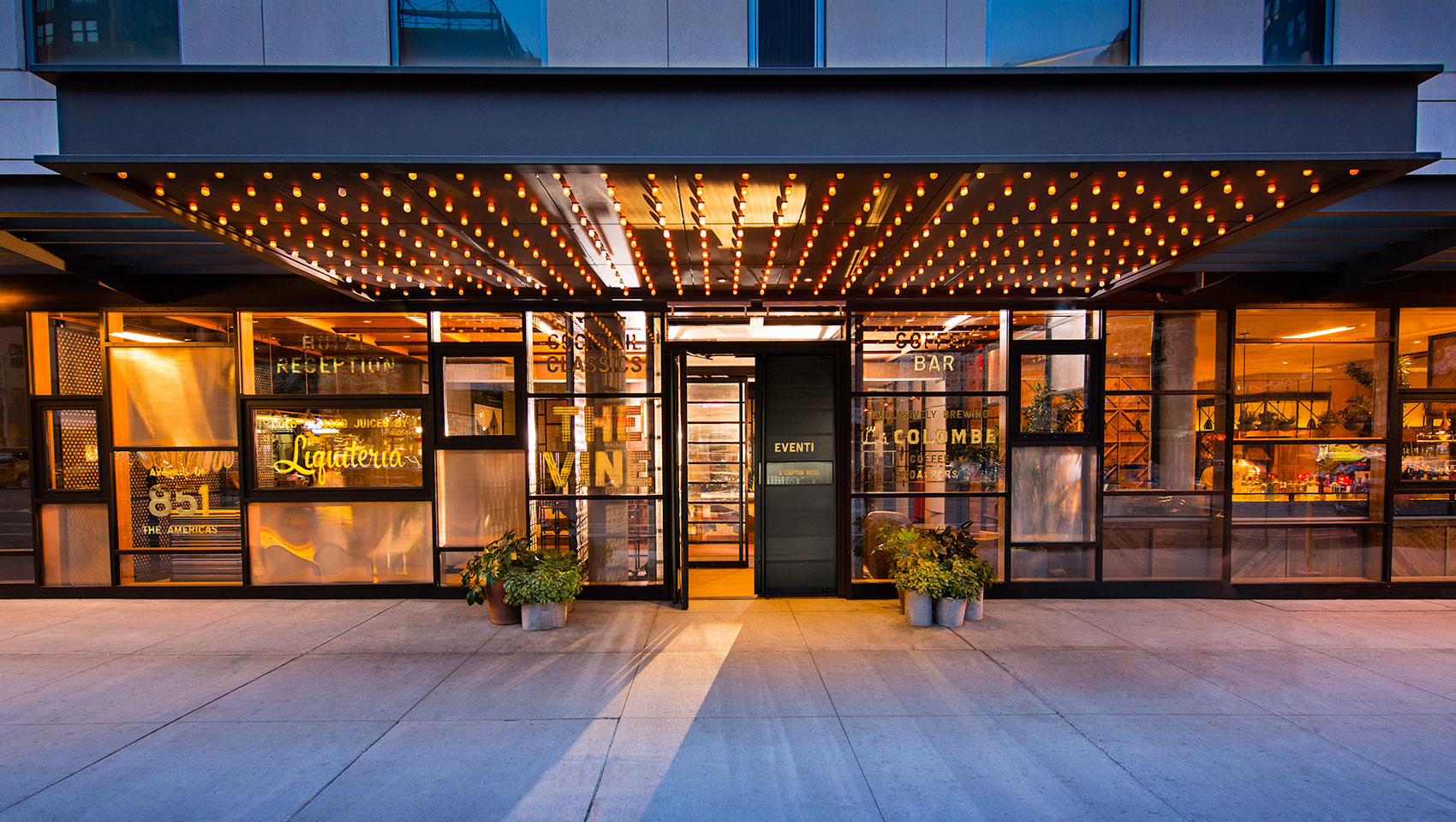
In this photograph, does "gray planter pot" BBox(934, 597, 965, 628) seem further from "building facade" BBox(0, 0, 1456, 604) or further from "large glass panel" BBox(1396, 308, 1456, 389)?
"large glass panel" BBox(1396, 308, 1456, 389)

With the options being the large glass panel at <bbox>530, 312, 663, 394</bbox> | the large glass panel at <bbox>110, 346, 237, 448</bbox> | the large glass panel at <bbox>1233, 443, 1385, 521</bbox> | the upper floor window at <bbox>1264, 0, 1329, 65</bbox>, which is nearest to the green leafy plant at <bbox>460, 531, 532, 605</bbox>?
the large glass panel at <bbox>530, 312, 663, 394</bbox>

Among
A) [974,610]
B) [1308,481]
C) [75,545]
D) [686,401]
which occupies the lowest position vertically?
[974,610]

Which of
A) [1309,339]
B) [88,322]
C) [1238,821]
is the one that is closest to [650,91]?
[1238,821]

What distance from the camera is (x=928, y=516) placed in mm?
7695

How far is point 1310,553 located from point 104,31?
15979 millimetres

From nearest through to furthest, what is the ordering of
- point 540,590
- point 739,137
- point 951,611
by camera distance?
point 739,137 < point 540,590 < point 951,611

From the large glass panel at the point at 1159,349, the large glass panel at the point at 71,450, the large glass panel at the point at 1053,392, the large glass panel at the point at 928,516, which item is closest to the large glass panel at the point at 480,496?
the large glass panel at the point at 928,516

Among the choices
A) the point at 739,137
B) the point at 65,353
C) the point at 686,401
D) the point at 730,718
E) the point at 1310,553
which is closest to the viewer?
the point at 739,137

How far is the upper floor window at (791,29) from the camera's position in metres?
5.94

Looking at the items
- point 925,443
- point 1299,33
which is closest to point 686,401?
point 925,443

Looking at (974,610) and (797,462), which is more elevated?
(797,462)

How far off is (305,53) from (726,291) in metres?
5.20

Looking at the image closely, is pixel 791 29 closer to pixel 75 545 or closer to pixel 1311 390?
pixel 1311 390

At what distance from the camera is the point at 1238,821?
3.29 m
